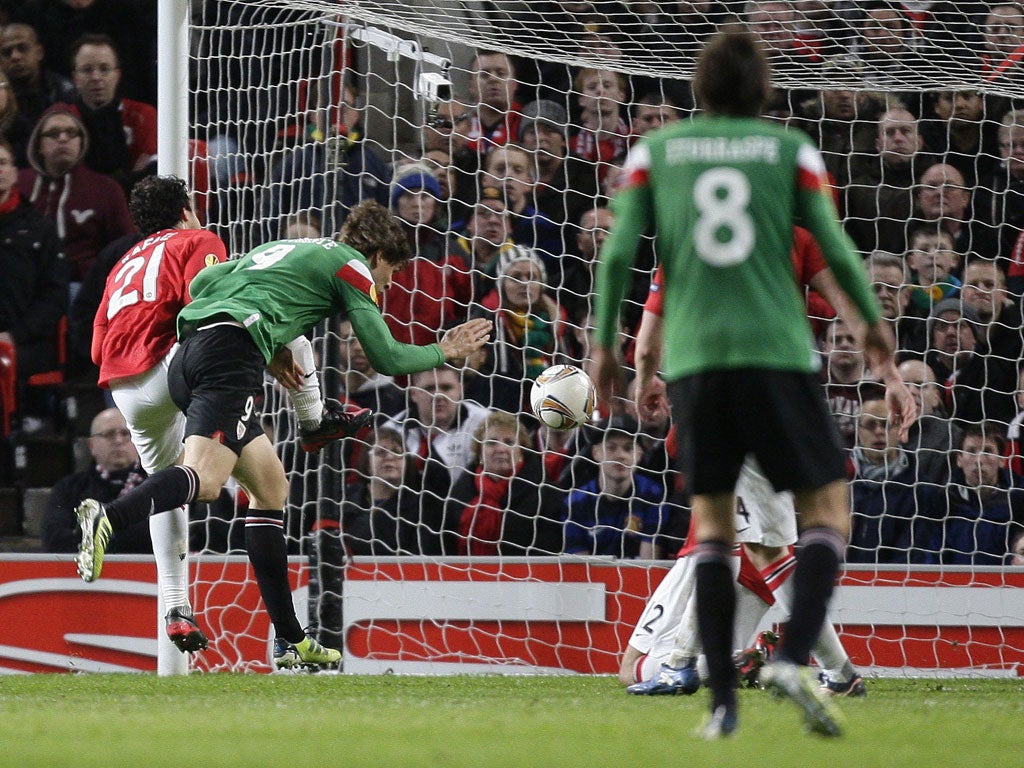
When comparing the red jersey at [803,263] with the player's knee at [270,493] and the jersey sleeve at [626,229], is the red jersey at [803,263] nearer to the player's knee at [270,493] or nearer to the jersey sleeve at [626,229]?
the jersey sleeve at [626,229]

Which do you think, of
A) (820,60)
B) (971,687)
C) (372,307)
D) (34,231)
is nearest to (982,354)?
(820,60)

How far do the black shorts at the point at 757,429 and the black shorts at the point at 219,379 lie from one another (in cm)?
251

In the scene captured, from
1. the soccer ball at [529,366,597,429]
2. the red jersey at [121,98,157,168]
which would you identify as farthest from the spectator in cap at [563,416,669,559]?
the red jersey at [121,98,157,168]

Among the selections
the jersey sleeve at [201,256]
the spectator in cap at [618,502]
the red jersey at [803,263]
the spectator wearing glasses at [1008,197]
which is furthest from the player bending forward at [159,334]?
the spectator wearing glasses at [1008,197]

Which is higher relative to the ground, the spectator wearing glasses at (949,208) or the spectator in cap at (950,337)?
the spectator wearing glasses at (949,208)

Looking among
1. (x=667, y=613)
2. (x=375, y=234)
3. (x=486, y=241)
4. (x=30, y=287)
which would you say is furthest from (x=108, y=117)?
(x=667, y=613)

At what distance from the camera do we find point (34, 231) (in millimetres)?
8336

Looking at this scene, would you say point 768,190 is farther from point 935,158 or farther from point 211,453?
point 935,158

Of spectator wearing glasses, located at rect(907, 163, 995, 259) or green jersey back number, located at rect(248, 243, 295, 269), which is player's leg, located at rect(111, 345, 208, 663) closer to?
green jersey back number, located at rect(248, 243, 295, 269)

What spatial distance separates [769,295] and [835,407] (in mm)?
4287

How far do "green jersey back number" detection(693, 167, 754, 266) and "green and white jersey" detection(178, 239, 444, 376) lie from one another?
2414 millimetres

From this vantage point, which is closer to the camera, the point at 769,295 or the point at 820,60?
the point at 769,295

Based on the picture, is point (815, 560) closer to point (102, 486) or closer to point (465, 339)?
point (465, 339)

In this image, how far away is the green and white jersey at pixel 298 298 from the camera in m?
5.33
